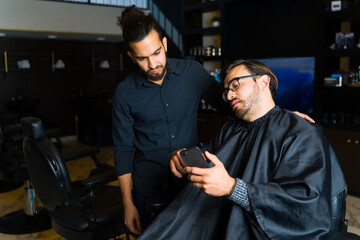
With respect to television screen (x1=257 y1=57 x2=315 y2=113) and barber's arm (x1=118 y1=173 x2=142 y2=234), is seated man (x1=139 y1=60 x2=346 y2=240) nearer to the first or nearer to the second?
barber's arm (x1=118 y1=173 x2=142 y2=234)

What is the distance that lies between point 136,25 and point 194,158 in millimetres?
629

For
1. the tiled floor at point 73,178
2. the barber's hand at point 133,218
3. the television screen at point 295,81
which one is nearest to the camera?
the barber's hand at point 133,218

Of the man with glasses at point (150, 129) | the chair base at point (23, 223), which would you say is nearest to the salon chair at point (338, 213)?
the man with glasses at point (150, 129)

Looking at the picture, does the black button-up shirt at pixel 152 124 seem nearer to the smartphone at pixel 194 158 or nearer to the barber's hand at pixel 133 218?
the barber's hand at pixel 133 218

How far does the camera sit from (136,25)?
1377 mm

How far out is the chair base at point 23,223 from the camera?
275 cm

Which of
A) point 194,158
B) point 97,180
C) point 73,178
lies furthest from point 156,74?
point 73,178

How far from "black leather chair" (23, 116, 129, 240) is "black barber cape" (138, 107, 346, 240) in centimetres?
68

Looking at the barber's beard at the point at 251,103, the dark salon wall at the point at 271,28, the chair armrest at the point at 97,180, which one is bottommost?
the chair armrest at the point at 97,180

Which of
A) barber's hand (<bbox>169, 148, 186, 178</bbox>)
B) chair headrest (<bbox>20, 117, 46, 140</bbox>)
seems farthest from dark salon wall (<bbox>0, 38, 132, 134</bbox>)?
barber's hand (<bbox>169, 148, 186, 178</bbox>)

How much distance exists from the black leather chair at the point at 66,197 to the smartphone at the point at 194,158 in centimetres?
92

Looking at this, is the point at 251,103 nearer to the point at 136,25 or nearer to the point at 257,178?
the point at 257,178

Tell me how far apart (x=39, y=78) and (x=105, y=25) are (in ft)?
5.78

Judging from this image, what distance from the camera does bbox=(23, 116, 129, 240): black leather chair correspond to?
1.84 metres
